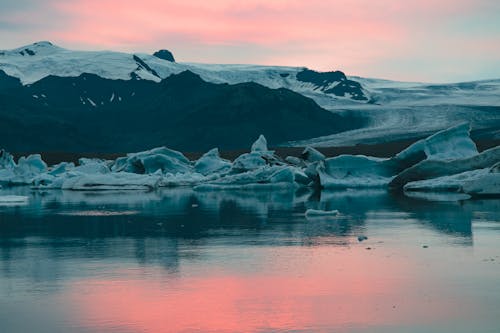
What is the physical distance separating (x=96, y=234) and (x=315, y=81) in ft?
436

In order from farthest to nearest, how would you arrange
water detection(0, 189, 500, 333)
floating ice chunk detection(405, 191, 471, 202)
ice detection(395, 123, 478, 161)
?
ice detection(395, 123, 478, 161) < floating ice chunk detection(405, 191, 471, 202) < water detection(0, 189, 500, 333)

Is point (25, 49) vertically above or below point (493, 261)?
above

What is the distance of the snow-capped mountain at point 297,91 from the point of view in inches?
3428

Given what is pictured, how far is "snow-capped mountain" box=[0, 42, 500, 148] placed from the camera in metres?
87.1

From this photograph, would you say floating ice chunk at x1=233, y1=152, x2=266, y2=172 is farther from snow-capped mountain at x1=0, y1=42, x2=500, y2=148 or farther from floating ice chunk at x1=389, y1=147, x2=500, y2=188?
snow-capped mountain at x1=0, y1=42, x2=500, y2=148

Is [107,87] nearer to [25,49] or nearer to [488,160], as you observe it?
[25,49]

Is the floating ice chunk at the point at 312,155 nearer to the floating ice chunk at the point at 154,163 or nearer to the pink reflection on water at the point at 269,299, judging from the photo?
the floating ice chunk at the point at 154,163

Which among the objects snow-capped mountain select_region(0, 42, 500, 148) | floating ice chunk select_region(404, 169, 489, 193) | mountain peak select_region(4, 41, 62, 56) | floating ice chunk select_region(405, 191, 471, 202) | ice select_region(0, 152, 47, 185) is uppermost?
mountain peak select_region(4, 41, 62, 56)

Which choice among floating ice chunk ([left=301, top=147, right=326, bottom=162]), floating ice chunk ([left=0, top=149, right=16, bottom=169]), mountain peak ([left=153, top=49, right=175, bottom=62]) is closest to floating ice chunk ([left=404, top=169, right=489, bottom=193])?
floating ice chunk ([left=301, top=147, right=326, bottom=162])

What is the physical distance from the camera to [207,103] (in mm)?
126812

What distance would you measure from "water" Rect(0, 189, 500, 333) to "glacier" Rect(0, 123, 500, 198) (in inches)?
287

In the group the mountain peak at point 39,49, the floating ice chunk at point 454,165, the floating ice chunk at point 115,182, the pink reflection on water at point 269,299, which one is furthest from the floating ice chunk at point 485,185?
the mountain peak at point 39,49

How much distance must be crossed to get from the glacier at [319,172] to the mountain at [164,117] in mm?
68114

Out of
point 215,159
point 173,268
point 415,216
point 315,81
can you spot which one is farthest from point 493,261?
point 315,81
